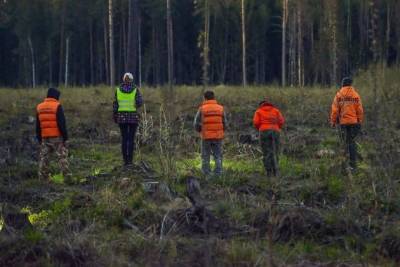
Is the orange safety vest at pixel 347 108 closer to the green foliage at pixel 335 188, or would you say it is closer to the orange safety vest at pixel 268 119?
the orange safety vest at pixel 268 119

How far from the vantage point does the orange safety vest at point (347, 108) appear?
10.8 m

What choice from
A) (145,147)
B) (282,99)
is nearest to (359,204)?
(145,147)

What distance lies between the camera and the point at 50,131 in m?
10.9

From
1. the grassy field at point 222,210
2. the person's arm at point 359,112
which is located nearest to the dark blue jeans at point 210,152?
the grassy field at point 222,210

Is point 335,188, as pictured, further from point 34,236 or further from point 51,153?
point 51,153

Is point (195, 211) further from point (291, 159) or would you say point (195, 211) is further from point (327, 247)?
point (291, 159)

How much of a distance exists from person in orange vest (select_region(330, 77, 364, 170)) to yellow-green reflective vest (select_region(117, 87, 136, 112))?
12.3 feet

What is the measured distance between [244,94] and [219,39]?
31.5 m

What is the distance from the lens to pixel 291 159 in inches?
483

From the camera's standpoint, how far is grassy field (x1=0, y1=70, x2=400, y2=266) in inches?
243

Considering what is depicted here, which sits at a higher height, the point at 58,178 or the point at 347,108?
the point at 347,108

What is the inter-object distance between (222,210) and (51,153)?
4.64m

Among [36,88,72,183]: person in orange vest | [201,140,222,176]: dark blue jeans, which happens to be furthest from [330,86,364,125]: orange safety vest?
[36,88,72,183]: person in orange vest

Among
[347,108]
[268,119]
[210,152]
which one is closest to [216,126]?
[210,152]
